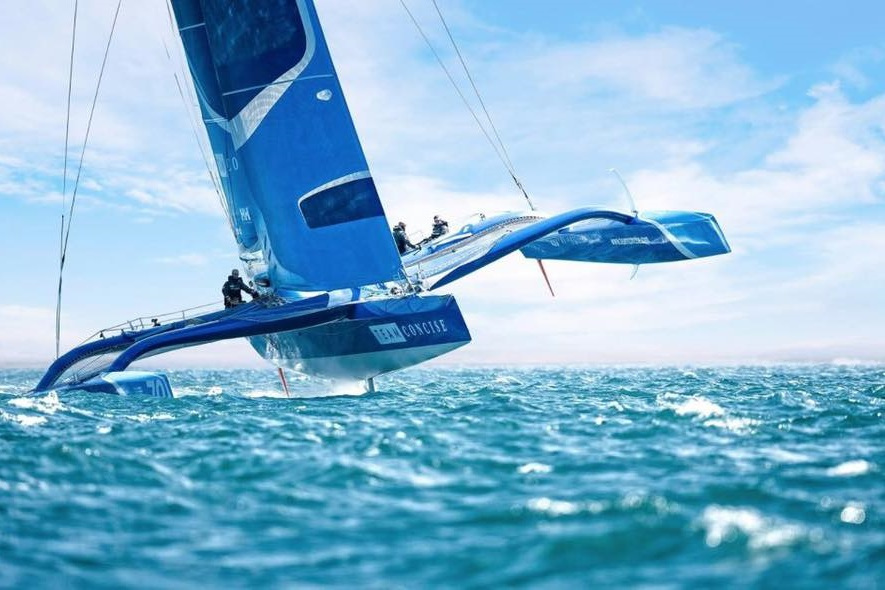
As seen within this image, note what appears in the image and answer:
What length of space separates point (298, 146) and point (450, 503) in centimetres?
925

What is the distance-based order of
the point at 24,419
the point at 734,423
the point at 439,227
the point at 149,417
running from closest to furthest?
1. the point at 734,423
2. the point at 24,419
3. the point at 149,417
4. the point at 439,227

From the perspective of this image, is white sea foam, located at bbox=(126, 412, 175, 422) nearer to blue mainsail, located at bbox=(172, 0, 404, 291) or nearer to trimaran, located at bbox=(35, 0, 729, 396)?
trimaran, located at bbox=(35, 0, 729, 396)

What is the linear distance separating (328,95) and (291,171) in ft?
4.44

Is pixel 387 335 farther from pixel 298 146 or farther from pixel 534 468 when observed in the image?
pixel 534 468

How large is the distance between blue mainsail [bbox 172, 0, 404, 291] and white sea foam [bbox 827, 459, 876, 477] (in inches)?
330

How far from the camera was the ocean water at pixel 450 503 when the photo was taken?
3816 mm

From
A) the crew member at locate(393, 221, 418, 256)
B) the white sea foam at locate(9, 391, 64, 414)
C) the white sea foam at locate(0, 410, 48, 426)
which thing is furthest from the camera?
the crew member at locate(393, 221, 418, 256)

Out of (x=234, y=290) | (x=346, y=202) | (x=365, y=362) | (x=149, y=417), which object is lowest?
(x=149, y=417)

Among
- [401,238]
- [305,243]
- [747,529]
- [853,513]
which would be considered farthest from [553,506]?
[401,238]

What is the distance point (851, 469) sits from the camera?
227 inches

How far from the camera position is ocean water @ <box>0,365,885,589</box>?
3.82 meters

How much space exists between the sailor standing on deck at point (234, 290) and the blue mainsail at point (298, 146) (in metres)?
1.32

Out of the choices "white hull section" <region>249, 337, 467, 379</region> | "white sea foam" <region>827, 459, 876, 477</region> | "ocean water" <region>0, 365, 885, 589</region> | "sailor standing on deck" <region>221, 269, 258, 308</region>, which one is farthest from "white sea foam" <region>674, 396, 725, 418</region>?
"sailor standing on deck" <region>221, 269, 258, 308</region>

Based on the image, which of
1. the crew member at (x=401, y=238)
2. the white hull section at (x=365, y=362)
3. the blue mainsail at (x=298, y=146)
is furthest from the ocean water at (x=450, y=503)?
the crew member at (x=401, y=238)
